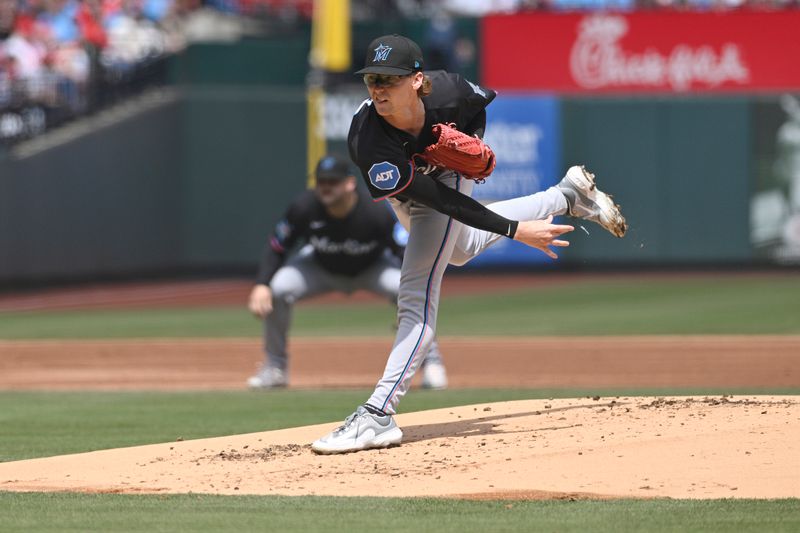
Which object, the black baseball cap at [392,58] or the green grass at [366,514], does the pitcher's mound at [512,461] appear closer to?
the green grass at [366,514]

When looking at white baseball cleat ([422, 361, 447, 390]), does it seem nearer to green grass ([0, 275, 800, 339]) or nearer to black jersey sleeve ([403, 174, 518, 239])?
black jersey sleeve ([403, 174, 518, 239])

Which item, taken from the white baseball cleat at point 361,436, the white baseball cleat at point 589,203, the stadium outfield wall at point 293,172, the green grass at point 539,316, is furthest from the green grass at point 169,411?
the stadium outfield wall at point 293,172

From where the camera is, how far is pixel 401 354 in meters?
5.97

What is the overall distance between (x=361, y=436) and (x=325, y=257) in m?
4.40

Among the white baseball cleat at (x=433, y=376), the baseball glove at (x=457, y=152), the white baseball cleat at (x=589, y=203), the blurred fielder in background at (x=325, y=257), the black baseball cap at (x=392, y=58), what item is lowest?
the white baseball cleat at (x=433, y=376)

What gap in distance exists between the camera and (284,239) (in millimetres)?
9852

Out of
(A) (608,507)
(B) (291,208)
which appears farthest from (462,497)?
(B) (291,208)

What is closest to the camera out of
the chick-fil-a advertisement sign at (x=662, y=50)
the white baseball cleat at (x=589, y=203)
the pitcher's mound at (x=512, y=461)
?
the pitcher's mound at (x=512, y=461)

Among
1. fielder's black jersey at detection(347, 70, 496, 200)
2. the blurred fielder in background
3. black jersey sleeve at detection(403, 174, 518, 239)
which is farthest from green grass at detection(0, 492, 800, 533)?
the blurred fielder in background

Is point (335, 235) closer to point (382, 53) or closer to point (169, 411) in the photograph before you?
point (169, 411)

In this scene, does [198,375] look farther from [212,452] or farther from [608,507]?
[608,507]

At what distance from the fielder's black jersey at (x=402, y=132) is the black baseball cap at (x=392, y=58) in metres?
0.26

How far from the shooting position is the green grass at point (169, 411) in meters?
7.07

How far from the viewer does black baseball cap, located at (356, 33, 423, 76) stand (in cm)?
558
